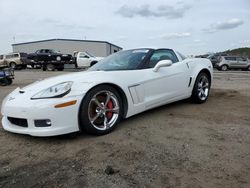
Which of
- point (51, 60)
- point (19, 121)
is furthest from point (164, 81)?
point (51, 60)

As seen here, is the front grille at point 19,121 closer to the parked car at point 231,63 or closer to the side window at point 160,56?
the side window at point 160,56

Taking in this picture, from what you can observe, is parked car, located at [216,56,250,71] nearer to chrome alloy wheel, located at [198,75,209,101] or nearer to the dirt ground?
chrome alloy wheel, located at [198,75,209,101]

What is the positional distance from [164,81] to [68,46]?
135ft

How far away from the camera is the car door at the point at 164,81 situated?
428 cm

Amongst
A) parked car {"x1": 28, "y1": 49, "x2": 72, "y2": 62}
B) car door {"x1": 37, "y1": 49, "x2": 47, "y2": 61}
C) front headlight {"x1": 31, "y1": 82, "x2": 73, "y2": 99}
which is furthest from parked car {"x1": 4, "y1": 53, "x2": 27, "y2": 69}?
front headlight {"x1": 31, "y1": 82, "x2": 73, "y2": 99}

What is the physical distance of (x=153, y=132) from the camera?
12.2ft

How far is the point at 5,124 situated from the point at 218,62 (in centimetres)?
2411

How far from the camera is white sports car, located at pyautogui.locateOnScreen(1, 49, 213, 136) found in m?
3.28

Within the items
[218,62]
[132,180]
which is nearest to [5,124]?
[132,180]

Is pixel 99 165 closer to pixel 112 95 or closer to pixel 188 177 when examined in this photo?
pixel 188 177

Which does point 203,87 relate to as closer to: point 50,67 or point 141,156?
point 141,156

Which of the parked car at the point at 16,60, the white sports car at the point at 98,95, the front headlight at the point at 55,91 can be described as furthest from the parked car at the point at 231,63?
the front headlight at the point at 55,91

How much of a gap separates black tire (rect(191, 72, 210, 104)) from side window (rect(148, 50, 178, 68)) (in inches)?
29.1

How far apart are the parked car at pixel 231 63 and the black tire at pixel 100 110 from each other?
23150 mm
